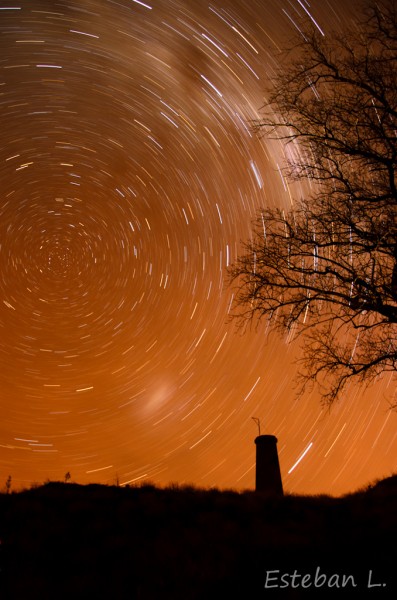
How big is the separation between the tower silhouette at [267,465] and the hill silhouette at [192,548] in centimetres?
804

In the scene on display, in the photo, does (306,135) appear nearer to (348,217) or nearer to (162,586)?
(348,217)

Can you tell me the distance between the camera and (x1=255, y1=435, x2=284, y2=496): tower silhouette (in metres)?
16.2

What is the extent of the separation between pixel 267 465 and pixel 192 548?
12.1 metres

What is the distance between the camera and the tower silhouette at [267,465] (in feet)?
53.0

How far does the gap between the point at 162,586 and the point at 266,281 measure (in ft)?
20.3

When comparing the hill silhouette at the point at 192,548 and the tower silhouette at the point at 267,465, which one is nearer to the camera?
the hill silhouette at the point at 192,548

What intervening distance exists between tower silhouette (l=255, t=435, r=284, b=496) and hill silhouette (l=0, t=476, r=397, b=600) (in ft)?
26.4

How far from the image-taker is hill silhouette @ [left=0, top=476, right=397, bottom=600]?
4418 mm

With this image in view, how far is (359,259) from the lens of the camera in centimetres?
894

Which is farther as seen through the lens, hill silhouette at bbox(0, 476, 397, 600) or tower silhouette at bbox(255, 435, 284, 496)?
tower silhouette at bbox(255, 435, 284, 496)

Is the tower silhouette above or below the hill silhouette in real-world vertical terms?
above

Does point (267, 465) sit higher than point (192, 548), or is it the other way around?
point (267, 465)

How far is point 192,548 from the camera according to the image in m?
5.52

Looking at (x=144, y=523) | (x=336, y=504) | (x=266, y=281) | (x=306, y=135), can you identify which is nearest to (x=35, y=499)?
(x=144, y=523)
